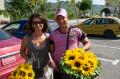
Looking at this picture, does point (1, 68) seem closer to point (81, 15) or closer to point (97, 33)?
point (97, 33)

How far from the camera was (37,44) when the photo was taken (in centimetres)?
392

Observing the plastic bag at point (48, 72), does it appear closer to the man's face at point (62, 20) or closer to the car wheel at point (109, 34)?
the man's face at point (62, 20)

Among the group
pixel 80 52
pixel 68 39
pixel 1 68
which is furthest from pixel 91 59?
pixel 1 68

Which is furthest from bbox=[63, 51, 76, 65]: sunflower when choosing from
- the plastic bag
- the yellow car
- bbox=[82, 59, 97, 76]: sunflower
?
the yellow car

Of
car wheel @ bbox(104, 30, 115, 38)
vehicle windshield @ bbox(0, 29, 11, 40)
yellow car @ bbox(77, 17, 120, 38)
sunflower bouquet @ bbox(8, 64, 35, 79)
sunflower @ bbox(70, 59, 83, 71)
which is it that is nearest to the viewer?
sunflower @ bbox(70, 59, 83, 71)

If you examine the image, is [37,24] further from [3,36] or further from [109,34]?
[109,34]

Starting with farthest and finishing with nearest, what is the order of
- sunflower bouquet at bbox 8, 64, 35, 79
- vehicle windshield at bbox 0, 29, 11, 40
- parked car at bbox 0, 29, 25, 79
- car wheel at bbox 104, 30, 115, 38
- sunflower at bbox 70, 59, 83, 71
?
car wheel at bbox 104, 30, 115, 38, vehicle windshield at bbox 0, 29, 11, 40, parked car at bbox 0, 29, 25, 79, sunflower bouquet at bbox 8, 64, 35, 79, sunflower at bbox 70, 59, 83, 71

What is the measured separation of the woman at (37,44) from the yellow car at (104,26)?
609 inches

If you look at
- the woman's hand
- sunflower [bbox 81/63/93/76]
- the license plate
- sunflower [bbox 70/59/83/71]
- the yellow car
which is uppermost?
sunflower [bbox 70/59/83/71]

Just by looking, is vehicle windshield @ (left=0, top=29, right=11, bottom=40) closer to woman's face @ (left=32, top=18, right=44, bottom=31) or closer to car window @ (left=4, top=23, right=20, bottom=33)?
woman's face @ (left=32, top=18, right=44, bottom=31)

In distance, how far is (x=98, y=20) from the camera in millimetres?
19812

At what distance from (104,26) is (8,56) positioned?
15.0m

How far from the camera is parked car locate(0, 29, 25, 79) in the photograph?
4.90 meters

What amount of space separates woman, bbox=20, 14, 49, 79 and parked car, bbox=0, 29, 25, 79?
40.0 inches
